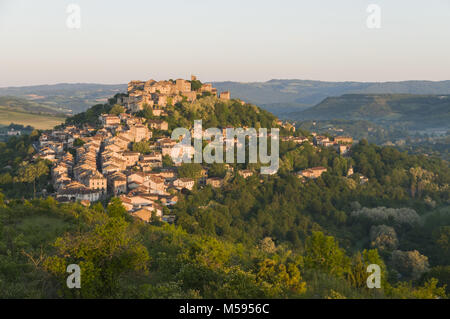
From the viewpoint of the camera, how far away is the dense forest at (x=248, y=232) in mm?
11344

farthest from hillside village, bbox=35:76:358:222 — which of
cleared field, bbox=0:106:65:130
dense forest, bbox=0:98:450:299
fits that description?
cleared field, bbox=0:106:65:130

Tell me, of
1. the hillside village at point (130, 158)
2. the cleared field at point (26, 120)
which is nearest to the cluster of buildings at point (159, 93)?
the hillside village at point (130, 158)

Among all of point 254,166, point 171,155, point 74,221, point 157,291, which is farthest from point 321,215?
point 157,291

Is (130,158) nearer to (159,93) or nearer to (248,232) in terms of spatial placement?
(248,232)

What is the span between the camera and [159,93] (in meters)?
64.8

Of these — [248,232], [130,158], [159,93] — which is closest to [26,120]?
[159,93]

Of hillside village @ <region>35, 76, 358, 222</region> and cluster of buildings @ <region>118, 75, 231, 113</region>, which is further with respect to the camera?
cluster of buildings @ <region>118, 75, 231, 113</region>

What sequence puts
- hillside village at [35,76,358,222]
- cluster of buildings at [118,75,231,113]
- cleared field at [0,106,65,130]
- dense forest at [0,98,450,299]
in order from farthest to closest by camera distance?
cleared field at [0,106,65,130]
cluster of buildings at [118,75,231,113]
hillside village at [35,76,358,222]
dense forest at [0,98,450,299]

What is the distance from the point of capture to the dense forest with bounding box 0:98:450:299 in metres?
11.3

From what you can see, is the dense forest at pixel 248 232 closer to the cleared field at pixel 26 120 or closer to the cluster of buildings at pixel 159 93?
the cluster of buildings at pixel 159 93

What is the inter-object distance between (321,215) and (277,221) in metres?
6.35

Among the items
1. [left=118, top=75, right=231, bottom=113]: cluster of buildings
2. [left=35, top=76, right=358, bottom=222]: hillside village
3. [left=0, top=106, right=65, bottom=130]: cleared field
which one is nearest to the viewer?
[left=35, top=76, right=358, bottom=222]: hillside village

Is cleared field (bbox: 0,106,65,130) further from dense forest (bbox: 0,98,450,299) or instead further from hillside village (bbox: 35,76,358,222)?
hillside village (bbox: 35,76,358,222)
